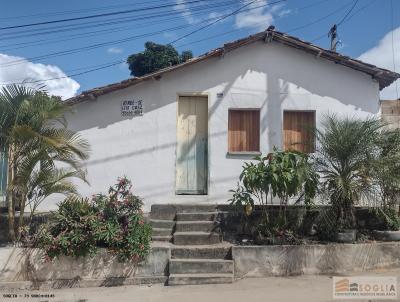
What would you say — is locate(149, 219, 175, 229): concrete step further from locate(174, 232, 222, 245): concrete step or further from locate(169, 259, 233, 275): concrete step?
locate(169, 259, 233, 275): concrete step

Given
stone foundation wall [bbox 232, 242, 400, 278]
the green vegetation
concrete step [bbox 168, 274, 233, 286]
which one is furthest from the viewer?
the green vegetation

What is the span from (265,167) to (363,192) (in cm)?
192

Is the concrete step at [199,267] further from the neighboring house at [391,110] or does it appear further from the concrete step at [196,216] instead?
the neighboring house at [391,110]

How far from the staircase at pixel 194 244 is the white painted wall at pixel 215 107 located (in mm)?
917

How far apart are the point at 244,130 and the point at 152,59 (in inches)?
553

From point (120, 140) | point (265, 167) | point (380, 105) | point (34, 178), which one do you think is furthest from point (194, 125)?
point (380, 105)

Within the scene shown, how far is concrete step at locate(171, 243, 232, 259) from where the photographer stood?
748 cm

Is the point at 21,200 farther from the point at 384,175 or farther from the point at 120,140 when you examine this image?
the point at 384,175

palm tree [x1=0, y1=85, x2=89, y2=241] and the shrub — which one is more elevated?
palm tree [x1=0, y1=85, x2=89, y2=241]

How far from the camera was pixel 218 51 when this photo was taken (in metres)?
9.50

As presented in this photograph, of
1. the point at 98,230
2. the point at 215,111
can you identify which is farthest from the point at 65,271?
the point at 215,111

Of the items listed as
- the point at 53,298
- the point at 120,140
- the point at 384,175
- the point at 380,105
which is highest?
the point at 380,105

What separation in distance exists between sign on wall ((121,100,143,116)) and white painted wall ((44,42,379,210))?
0.10 m

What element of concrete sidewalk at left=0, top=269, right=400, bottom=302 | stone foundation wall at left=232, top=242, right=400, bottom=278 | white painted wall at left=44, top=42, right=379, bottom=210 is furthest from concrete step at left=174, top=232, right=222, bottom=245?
white painted wall at left=44, top=42, right=379, bottom=210
